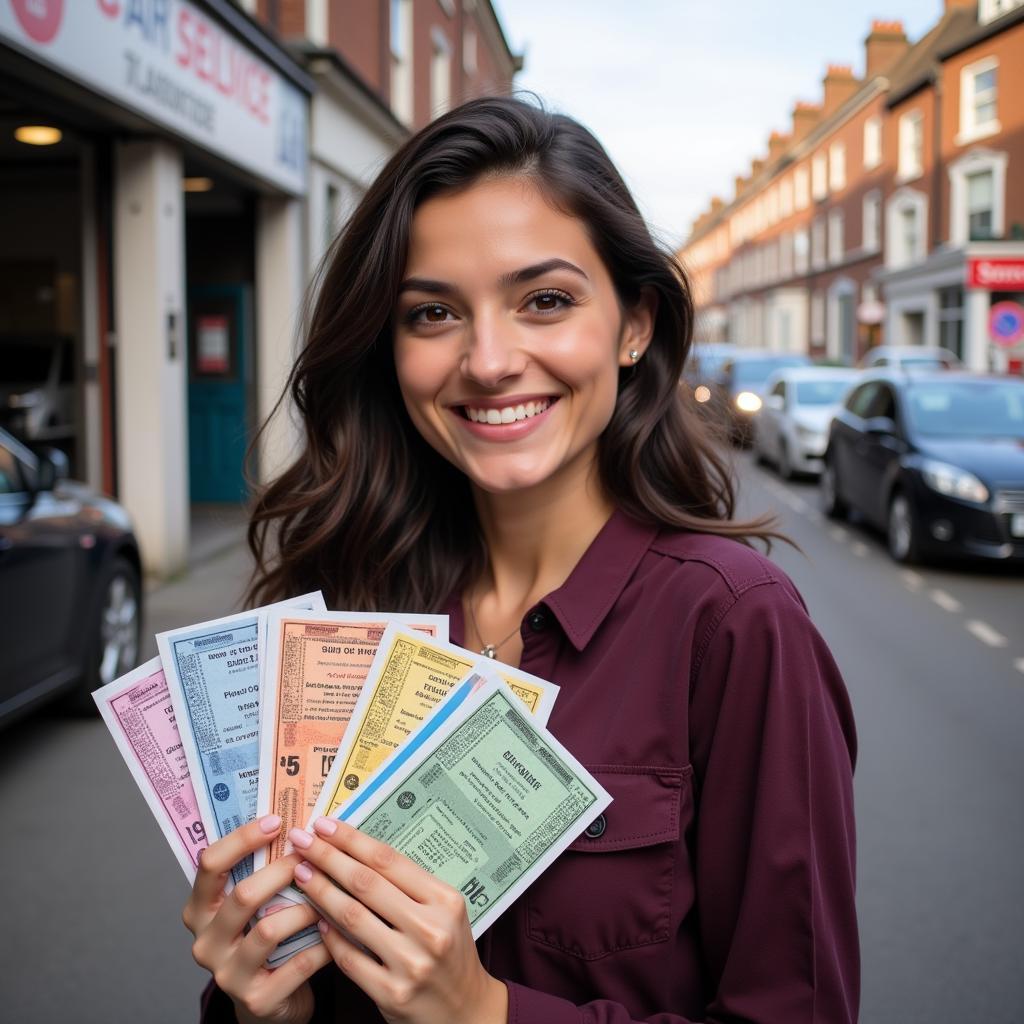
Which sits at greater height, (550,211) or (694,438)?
(550,211)

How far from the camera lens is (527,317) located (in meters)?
1.68

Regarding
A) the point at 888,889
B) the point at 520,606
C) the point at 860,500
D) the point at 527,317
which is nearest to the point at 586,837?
the point at 520,606

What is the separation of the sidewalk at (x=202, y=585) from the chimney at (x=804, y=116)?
46.3 metres

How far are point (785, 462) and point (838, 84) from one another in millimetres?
35268

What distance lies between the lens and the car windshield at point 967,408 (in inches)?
410

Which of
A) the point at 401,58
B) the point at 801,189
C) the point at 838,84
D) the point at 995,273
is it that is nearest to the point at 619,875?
the point at 401,58

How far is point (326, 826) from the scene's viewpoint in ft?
4.39

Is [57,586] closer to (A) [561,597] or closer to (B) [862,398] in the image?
(A) [561,597]

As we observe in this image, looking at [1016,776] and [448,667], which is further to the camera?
[1016,776]

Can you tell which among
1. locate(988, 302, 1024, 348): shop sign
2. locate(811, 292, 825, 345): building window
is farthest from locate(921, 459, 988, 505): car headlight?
locate(811, 292, 825, 345): building window

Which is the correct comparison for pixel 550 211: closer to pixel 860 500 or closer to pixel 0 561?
pixel 0 561

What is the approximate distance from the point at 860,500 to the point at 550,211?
10.6 meters

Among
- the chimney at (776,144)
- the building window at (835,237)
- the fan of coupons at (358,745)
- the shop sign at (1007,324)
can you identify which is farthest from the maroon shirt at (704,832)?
the chimney at (776,144)

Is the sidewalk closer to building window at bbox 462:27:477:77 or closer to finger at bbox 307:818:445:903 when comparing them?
finger at bbox 307:818:445:903
